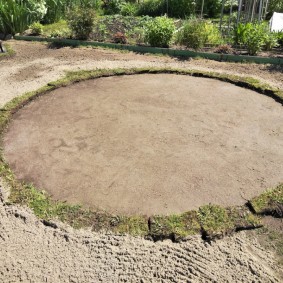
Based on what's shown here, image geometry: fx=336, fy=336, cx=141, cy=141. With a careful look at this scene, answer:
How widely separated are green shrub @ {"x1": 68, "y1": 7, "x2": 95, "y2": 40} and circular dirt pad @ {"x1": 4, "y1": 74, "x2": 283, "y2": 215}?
3.37 m

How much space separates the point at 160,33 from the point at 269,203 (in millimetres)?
6598

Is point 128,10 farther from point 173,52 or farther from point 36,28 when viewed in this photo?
point 173,52

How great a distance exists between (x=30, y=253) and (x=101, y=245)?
82cm

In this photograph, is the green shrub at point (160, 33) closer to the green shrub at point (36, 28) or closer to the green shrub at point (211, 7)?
the green shrub at point (36, 28)

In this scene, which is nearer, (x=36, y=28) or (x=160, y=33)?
(x=160, y=33)

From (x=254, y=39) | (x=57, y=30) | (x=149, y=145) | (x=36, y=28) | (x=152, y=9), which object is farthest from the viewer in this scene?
(x=152, y=9)

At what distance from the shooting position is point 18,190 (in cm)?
481

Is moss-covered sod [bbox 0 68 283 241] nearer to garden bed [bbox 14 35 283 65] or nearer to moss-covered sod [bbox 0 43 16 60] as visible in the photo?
garden bed [bbox 14 35 283 65]

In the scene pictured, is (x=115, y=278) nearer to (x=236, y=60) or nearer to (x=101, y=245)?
(x=101, y=245)

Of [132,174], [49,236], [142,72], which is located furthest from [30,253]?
[142,72]

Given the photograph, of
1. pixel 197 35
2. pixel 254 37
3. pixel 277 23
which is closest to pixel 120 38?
pixel 197 35

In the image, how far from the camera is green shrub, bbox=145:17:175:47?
9711 millimetres

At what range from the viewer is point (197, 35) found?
945cm

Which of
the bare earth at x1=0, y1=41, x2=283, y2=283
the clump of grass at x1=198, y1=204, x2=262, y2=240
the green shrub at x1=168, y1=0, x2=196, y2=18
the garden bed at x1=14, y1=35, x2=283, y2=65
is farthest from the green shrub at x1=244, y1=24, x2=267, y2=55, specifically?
the bare earth at x1=0, y1=41, x2=283, y2=283
